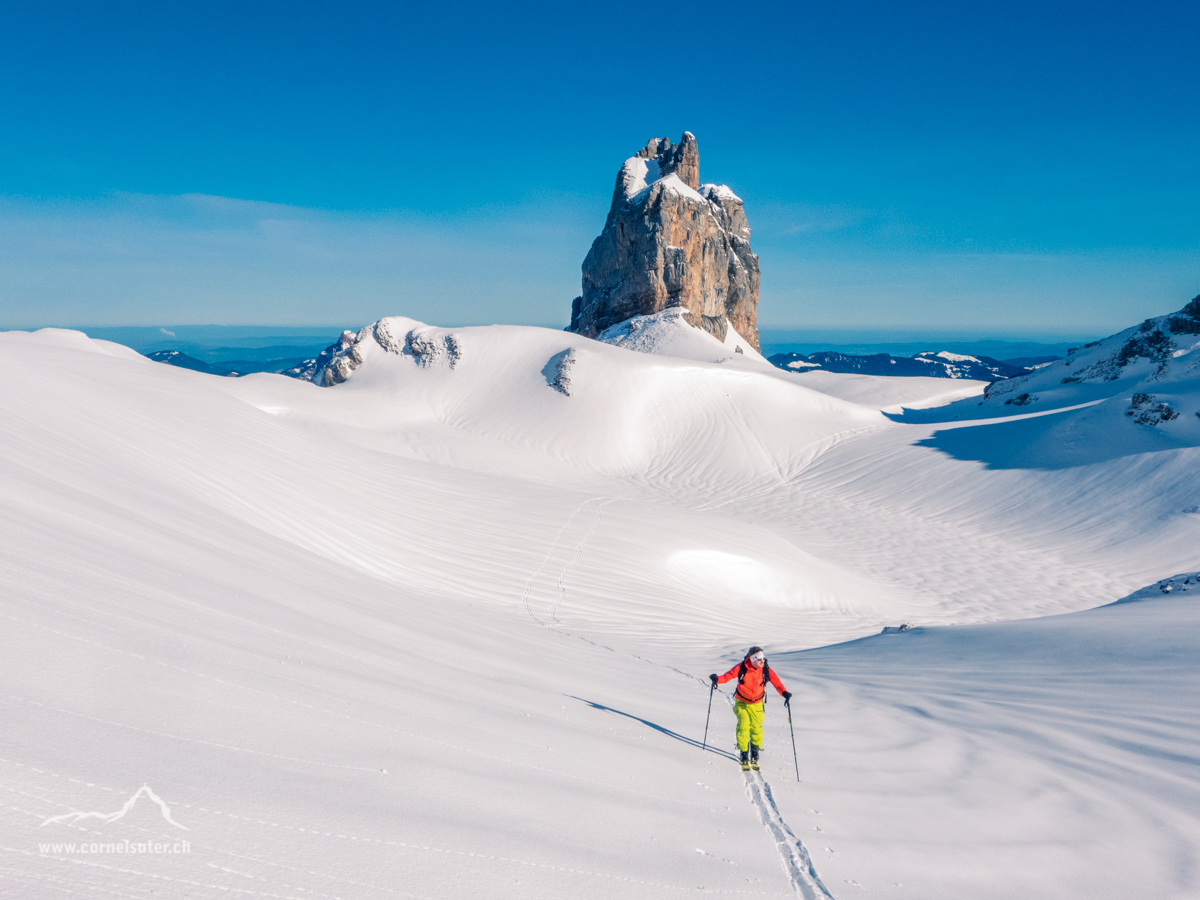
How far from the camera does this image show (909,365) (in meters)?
137

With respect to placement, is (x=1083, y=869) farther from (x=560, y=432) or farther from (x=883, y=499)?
(x=560, y=432)

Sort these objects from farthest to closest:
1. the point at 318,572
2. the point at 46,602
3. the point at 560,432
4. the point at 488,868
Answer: the point at 560,432, the point at 318,572, the point at 46,602, the point at 488,868

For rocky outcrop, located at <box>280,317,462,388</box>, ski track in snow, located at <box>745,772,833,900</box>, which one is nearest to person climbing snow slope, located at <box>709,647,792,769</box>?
ski track in snow, located at <box>745,772,833,900</box>

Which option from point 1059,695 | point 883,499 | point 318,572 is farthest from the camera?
point 883,499

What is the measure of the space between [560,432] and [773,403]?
34.3 feet

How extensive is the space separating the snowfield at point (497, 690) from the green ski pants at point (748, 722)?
22 cm

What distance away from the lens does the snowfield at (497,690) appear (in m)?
2.36

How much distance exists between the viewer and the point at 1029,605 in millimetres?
12266

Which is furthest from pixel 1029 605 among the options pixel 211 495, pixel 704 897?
pixel 211 495

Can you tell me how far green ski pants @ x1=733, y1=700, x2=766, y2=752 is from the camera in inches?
164

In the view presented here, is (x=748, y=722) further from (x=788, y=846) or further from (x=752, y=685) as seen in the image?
(x=788, y=846)

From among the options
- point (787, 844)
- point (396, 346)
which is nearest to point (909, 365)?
point (396, 346)

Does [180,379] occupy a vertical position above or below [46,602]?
above

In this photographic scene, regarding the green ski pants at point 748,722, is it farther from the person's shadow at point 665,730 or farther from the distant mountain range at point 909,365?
the distant mountain range at point 909,365
